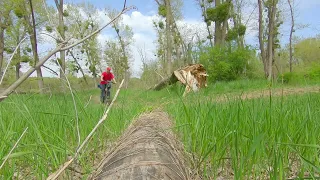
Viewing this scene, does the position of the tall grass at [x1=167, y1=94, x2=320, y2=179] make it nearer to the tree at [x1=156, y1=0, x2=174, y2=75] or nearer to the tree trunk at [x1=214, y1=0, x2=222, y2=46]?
the tree at [x1=156, y1=0, x2=174, y2=75]

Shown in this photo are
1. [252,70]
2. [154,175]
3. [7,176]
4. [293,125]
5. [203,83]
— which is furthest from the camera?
[252,70]

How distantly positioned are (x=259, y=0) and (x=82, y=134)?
51.5 ft

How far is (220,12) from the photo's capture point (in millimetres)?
17609

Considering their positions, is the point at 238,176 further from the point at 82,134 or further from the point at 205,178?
the point at 82,134

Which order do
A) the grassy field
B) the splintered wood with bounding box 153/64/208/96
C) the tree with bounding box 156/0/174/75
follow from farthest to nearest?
1. the tree with bounding box 156/0/174/75
2. the splintered wood with bounding box 153/64/208/96
3. the grassy field

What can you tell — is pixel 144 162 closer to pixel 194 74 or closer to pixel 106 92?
pixel 106 92

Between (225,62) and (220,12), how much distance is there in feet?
12.3

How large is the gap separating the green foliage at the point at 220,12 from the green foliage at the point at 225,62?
8.43ft

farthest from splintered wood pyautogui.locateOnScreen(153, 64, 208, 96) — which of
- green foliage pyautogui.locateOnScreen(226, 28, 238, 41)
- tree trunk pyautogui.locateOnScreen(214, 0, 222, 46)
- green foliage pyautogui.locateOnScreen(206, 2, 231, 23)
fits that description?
green foliage pyautogui.locateOnScreen(226, 28, 238, 41)

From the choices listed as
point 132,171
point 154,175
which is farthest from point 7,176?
point 154,175

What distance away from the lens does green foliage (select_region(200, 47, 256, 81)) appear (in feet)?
53.2

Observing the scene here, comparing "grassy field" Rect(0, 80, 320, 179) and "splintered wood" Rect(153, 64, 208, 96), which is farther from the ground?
"splintered wood" Rect(153, 64, 208, 96)

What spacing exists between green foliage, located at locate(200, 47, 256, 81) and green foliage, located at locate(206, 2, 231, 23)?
2.57 metres

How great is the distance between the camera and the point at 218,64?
16188mm
